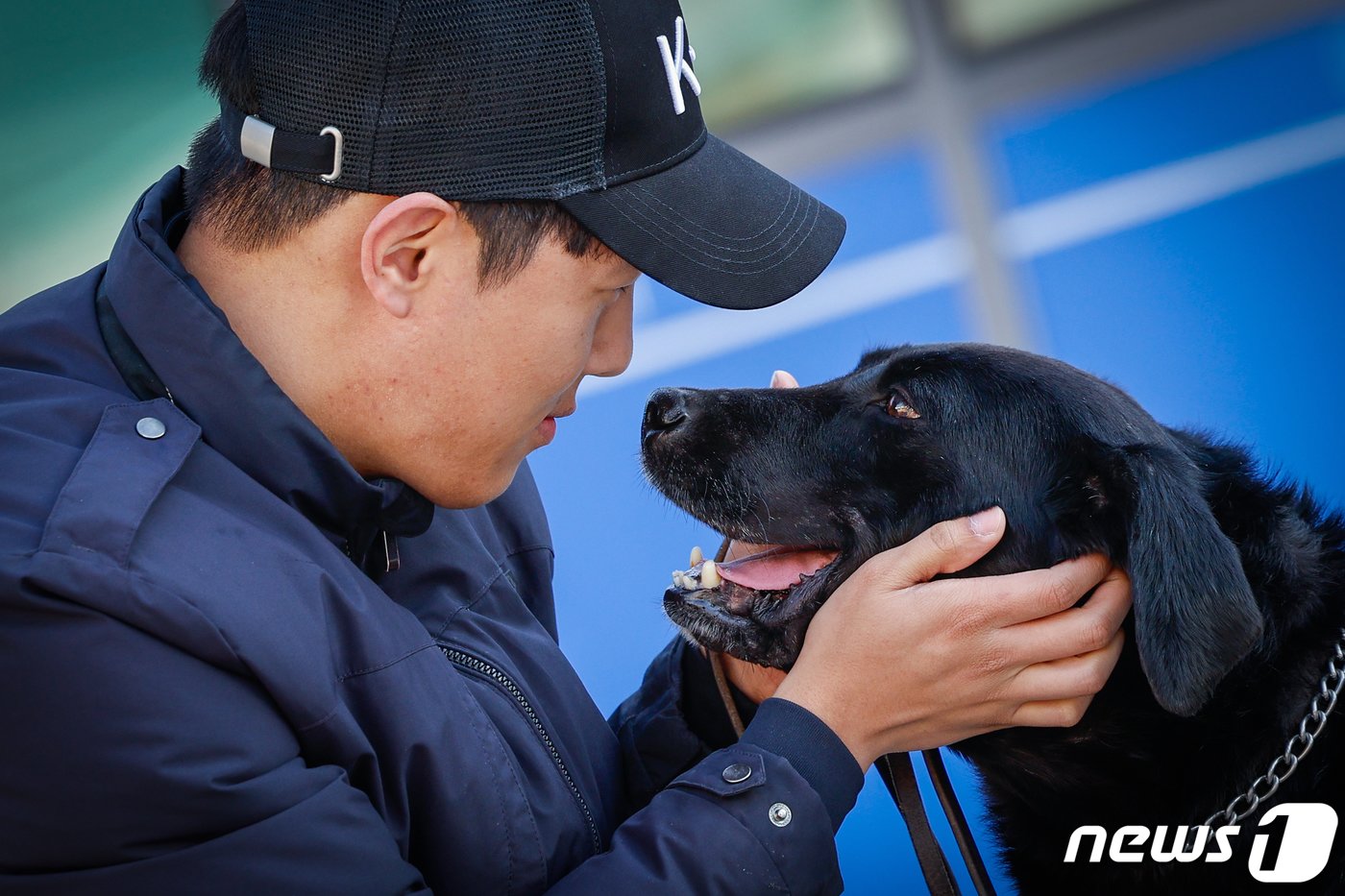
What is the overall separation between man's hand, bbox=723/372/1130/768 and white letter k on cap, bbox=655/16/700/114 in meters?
0.68

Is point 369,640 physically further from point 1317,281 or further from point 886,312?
point 1317,281

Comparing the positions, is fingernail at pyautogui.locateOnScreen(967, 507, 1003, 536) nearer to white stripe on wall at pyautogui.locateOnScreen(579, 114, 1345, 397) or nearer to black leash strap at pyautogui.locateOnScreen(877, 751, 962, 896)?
black leash strap at pyautogui.locateOnScreen(877, 751, 962, 896)

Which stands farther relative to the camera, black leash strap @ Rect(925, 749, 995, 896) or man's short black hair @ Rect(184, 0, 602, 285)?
black leash strap @ Rect(925, 749, 995, 896)

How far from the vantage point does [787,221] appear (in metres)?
1.75

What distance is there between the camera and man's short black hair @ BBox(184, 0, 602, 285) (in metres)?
1.49

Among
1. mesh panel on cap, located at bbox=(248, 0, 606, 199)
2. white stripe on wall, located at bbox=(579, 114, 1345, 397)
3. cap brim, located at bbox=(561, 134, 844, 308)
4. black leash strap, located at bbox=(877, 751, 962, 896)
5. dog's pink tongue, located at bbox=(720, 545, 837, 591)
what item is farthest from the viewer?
white stripe on wall, located at bbox=(579, 114, 1345, 397)

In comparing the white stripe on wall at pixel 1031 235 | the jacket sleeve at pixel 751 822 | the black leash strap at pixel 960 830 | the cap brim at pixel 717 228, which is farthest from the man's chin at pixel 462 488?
the white stripe on wall at pixel 1031 235

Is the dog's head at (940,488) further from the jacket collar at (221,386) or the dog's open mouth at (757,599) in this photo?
the jacket collar at (221,386)

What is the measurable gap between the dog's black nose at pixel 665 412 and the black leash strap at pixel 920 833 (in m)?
0.67

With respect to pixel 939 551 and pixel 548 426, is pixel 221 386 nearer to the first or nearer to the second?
pixel 548 426

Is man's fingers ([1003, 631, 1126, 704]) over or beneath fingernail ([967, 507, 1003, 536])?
beneath

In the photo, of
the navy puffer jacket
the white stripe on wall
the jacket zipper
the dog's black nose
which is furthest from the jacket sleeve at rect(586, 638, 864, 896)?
the white stripe on wall

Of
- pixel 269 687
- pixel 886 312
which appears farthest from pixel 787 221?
A: pixel 886 312

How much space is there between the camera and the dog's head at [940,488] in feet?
5.42
